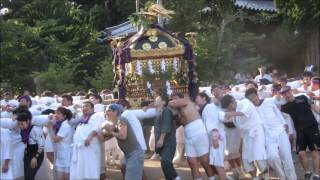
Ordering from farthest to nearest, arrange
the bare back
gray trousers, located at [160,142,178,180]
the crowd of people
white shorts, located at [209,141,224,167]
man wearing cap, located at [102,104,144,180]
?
the bare back < white shorts, located at [209,141,224,167] < gray trousers, located at [160,142,178,180] < the crowd of people < man wearing cap, located at [102,104,144,180]

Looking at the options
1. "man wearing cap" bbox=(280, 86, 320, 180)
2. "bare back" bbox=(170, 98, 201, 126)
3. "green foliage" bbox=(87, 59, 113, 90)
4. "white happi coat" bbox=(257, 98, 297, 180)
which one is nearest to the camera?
"bare back" bbox=(170, 98, 201, 126)

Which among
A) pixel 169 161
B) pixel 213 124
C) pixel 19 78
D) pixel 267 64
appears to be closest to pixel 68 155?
pixel 169 161

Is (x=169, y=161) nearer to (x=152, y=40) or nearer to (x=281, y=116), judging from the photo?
(x=281, y=116)

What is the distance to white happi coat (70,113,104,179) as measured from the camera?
9.81 meters

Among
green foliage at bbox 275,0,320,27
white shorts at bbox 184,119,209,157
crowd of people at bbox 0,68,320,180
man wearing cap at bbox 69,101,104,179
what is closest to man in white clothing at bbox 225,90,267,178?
crowd of people at bbox 0,68,320,180

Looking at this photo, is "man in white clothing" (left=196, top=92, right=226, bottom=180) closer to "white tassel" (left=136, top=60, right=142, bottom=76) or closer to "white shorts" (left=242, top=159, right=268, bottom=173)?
"white shorts" (left=242, top=159, right=268, bottom=173)

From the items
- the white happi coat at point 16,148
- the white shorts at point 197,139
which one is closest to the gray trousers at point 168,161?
the white shorts at point 197,139

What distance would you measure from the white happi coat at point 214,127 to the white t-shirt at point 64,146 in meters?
2.30

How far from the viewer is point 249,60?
2280 centimetres

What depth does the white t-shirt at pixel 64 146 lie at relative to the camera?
10180 millimetres

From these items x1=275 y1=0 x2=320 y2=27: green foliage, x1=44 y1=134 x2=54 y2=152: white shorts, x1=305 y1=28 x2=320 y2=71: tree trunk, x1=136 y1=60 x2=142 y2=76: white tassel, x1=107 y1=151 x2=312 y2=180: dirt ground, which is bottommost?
x1=107 y1=151 x2=312 y2=180: dirt ground

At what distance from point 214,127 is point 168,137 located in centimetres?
84

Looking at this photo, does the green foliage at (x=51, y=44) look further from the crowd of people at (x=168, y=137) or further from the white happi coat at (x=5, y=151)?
the white happi coat at (x=5, y=151)

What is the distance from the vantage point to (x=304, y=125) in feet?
35.4
